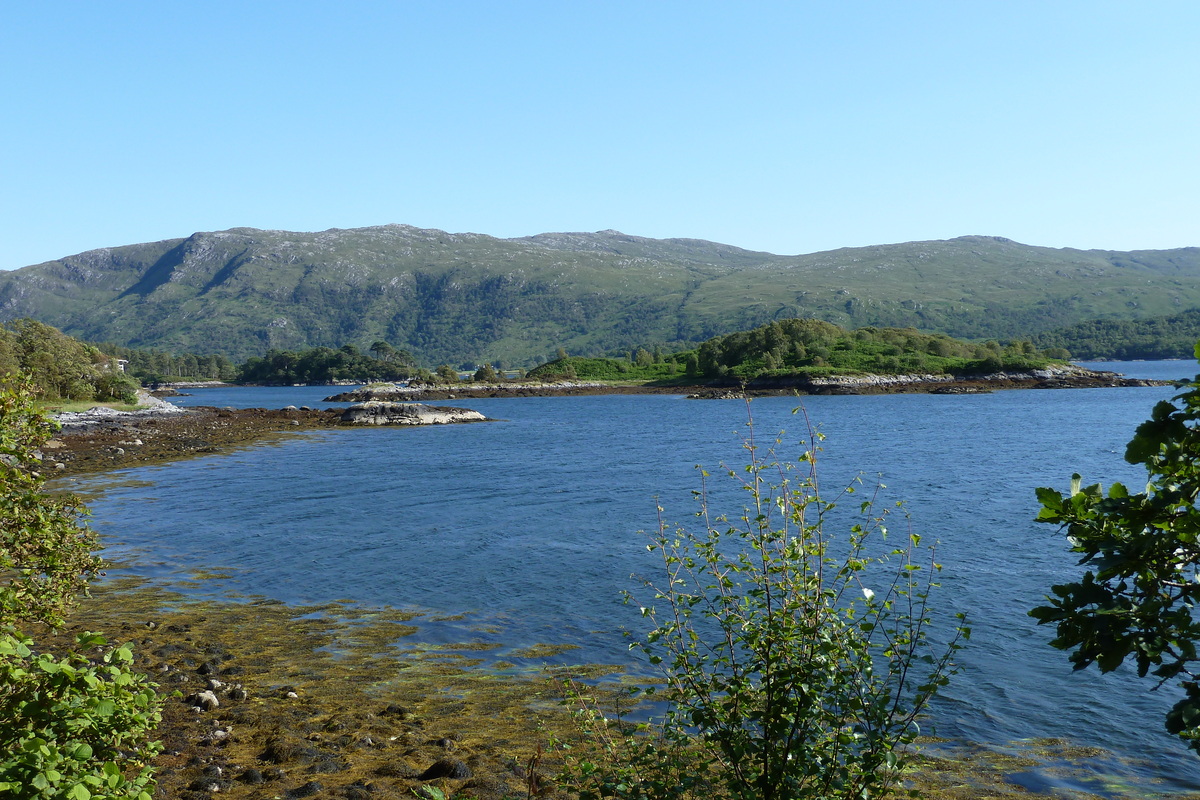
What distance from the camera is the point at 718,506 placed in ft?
111

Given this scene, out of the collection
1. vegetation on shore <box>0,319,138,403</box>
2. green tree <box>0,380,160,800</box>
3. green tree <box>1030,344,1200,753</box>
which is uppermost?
vegetation on shore <box>0,319,138,403</box>

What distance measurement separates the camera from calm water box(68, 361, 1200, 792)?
15.2 metres

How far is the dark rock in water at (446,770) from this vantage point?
11250 millimetres

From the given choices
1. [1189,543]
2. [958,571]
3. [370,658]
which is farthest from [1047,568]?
[1189,543]

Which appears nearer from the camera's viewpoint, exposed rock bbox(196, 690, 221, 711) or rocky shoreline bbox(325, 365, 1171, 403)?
exposed rock bbox(196, 690, 221, 711)

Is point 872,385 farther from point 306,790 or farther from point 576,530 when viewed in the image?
point 306,790

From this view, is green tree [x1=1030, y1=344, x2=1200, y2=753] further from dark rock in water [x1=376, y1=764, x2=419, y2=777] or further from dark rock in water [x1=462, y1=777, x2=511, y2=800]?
dark rock in water [x1=376, y1=764, x2=419, y2=777]

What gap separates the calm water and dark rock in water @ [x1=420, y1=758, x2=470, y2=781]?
5.66 metres

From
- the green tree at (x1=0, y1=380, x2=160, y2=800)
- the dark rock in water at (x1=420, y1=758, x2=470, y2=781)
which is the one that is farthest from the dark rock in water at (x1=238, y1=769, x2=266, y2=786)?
the green tree at (x1=0, y1=380, x2=160, y2=800)

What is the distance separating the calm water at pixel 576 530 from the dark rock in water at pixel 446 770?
566 centimetres

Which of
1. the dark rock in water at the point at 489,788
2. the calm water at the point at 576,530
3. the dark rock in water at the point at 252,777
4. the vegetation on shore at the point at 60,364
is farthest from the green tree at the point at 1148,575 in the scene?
the vegetation on shore at the point at 60,364

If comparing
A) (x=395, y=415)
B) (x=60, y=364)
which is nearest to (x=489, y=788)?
(x=395, y=415)

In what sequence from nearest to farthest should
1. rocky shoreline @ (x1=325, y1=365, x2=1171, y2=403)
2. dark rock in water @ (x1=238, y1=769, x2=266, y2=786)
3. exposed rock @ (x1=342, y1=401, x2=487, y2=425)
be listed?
dark rock in water @ (x1=238, y1=769, x2=266, y2=786) → exposed rock @ (x1=342, y1=401, x2=487, y2=425) → rocky shoreline @ (x1=325, y1=365, x2=1171, y2=403)

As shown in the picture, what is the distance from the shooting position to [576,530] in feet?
103
